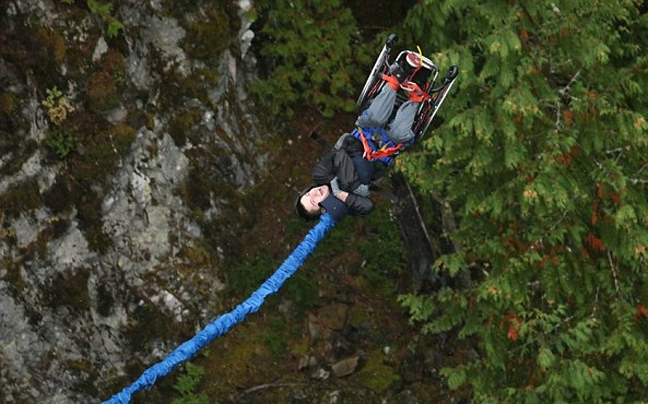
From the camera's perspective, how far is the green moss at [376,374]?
11.3 m

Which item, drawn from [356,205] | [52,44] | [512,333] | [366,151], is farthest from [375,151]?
[52,44]

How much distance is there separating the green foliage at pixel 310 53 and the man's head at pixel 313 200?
3663 mm

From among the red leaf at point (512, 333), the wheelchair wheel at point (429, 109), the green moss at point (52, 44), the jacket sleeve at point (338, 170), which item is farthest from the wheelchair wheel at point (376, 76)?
the green moss at point (52, 44)

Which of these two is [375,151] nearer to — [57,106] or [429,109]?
[429,109]

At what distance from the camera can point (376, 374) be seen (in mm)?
11344

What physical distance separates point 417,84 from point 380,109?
0.62m

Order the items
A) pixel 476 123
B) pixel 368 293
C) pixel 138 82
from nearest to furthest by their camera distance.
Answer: pixel 476 123
pixel 138 82
pixel 368 293

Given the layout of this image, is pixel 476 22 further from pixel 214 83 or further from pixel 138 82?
pixel 138 82

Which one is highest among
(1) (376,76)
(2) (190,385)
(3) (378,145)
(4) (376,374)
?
(1) (376,76)

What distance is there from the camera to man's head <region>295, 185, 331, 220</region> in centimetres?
822

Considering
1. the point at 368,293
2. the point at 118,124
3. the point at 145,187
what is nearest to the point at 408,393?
the point at 368,293

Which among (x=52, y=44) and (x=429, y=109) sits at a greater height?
(x=52, y=44)

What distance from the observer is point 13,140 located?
10.1 m

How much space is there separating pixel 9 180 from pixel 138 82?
2.28 m
